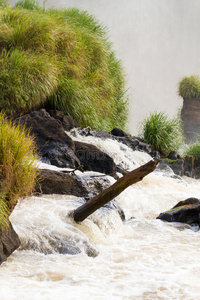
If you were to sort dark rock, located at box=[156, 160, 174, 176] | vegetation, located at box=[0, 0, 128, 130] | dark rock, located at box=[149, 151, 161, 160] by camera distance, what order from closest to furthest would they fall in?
vegetation, located at box=[0, 0, 128, 130]
dark rock, located at box=[156, 160, 174, 176]
dark rock, located at box=[149, 151, 161, 160]

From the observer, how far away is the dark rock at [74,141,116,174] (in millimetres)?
6418

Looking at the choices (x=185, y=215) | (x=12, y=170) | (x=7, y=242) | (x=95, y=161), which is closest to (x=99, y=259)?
(x=7, y=242)

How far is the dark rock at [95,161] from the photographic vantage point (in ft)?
21.1

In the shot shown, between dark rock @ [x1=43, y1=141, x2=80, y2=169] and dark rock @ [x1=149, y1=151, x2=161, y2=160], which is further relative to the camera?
dark rock @ [x1=149, y1=151, x2=161, y2=160]

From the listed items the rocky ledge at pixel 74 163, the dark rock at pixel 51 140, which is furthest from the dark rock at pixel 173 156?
the dark rock at pixel 51 140

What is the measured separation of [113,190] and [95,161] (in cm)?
312

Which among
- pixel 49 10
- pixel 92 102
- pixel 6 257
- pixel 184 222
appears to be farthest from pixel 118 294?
pixel 49 10

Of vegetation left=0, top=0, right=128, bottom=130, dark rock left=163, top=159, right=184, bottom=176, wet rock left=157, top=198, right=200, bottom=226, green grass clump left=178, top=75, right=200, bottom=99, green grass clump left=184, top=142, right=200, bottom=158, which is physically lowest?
wet rock left=157, top=198, right=200, bottom=226

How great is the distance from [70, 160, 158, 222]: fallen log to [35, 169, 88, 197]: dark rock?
2.83ft

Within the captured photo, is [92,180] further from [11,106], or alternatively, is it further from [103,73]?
[103,73]

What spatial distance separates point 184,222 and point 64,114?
4595mm

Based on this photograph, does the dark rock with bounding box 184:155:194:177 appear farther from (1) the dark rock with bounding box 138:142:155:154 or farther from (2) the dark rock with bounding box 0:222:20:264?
(2) the dark rock with bounding box 0:222:20:264

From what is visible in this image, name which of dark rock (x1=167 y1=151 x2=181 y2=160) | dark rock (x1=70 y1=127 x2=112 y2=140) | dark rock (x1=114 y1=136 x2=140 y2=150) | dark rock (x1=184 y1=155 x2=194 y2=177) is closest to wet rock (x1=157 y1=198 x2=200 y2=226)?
dark rock (x1=70 y1=127 x2=112 y2=140)

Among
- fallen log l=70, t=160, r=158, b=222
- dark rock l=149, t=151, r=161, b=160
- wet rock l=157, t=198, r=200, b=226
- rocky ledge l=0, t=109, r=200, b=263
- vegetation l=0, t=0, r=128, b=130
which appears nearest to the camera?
fallen log l=70, t=160, r=158, b=222
